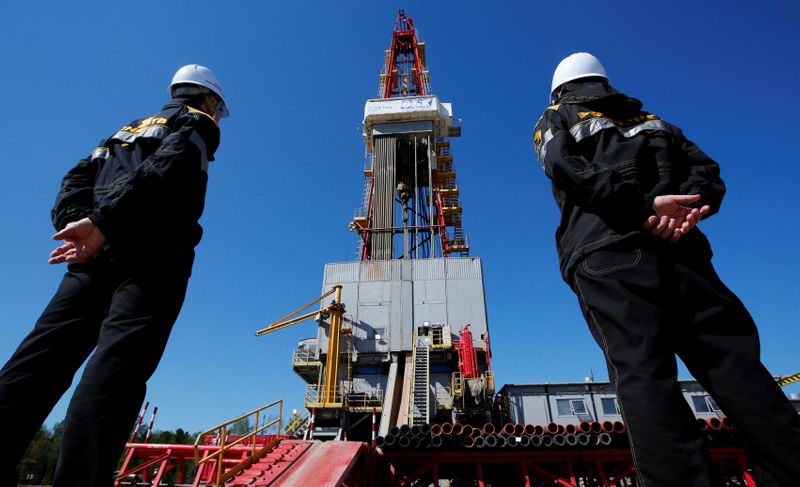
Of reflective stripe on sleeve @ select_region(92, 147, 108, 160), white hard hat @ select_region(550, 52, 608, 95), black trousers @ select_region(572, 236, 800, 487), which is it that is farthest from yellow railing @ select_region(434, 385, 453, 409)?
reflective stripe on sleeve @ select_region(92, 147, 108, 160)

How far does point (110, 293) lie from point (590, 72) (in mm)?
3133

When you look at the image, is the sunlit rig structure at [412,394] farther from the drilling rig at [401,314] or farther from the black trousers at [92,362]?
the black trousers at [92,362]

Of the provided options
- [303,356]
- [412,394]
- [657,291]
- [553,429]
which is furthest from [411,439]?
[303,356]

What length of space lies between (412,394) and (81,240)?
15938 mm

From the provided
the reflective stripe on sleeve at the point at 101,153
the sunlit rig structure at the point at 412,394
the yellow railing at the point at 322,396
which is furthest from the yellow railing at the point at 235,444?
the yellow railing at the point at 322,396

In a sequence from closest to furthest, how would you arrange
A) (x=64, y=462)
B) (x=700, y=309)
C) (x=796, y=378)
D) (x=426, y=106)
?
(x=64, y=462) → (x=700, y=309) → (x=796, y=378) → (x=426, y=106)

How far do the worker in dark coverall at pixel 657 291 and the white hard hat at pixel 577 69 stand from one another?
1.50 ft

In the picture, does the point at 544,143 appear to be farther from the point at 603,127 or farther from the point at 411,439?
the point at 411,439

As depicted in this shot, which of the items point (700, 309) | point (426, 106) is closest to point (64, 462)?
point (700, 309)

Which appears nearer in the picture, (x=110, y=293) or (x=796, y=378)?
(x=110, y=293)

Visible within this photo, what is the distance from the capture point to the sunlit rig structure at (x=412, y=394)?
9.70 metres

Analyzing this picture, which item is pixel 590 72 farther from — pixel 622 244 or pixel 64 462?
pixel 64 462

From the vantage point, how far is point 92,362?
168cm

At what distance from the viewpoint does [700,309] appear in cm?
179
